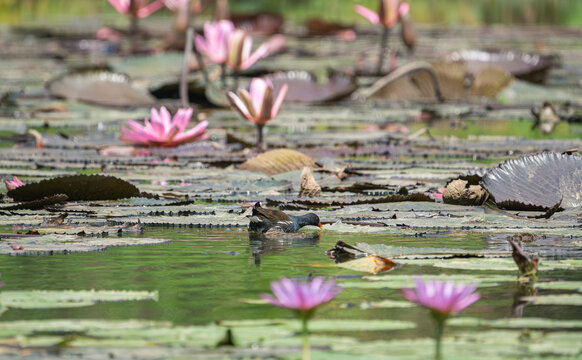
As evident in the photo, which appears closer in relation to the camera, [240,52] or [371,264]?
[371,264]

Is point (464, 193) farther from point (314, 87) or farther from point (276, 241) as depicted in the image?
point (314, 87)

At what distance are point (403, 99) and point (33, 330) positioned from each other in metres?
5.21

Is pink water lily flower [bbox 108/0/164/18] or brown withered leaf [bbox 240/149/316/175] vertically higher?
pink water lily flower [bbox 108/0/164/18]

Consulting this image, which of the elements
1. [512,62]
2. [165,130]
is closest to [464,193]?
[165,130]

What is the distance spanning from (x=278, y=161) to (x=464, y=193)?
837mm

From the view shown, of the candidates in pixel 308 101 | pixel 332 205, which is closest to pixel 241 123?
pixel 308 101

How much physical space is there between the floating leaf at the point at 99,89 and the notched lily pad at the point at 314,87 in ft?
2.67

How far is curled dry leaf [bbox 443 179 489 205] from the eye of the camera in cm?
301

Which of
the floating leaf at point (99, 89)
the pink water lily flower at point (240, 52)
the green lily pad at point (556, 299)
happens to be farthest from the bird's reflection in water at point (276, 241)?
the floating leaf at point (99, 89)

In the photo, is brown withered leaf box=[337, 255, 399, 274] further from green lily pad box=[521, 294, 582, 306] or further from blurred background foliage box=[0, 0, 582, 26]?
blurred background foliage box=[0, 0, 582, 26]

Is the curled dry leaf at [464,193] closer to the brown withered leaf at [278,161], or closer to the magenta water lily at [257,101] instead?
the brown withered leaf at [278,161]

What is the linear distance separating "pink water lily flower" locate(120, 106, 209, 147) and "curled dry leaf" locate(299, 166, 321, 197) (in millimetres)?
1037

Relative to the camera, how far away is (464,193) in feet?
9.86

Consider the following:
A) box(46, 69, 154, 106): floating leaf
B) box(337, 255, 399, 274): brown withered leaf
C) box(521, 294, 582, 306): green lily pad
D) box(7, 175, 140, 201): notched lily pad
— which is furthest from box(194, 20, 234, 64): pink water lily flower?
box(521, 294, 582, 306): green lily pad
